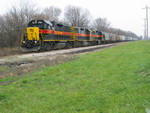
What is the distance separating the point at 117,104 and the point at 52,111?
157cm

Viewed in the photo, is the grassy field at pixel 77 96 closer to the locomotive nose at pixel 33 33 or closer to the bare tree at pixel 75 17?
the locomotive nose at pixel 33 33

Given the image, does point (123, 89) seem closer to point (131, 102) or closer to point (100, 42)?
point (131, 102)

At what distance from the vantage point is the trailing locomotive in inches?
898

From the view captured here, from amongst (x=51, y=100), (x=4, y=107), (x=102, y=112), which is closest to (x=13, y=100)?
(x=4, y=107)

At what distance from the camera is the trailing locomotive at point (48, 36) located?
74.8ft

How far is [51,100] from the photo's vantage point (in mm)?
5152

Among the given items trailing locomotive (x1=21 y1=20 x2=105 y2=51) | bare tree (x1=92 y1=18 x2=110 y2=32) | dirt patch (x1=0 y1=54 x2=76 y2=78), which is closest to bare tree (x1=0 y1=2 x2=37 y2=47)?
trailing locomotive (x1=21 y1=20 x2=105 y2=51)

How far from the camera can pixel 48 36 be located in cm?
2466

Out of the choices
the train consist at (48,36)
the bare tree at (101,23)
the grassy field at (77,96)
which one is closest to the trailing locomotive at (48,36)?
the train consist at (48,36)

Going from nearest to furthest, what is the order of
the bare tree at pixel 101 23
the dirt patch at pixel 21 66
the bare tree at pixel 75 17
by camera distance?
1. the dirt patch at pixel 21 66
2. the bare tree at pixel 75 17
3. the bare tree at pixel 101 23

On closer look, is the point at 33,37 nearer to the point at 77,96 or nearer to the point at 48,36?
the point at 48,36

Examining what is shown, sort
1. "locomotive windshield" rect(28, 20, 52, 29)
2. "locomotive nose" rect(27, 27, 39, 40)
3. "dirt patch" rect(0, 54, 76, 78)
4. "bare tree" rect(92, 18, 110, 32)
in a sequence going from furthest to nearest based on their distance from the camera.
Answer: "bare tree" rect(92, 18, 110, 32), "locomotive windshield" rect(28, 20, 52, 29), "locomotive nose" rect(27, 27, 39, 40), "dirt patch" rect(0, 54, 76, 78)

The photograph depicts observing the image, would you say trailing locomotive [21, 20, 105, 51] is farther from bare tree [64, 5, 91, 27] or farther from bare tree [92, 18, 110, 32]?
bare tree [92, 18, 110, 32]

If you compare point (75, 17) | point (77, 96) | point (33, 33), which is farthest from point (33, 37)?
point (75, 17)
